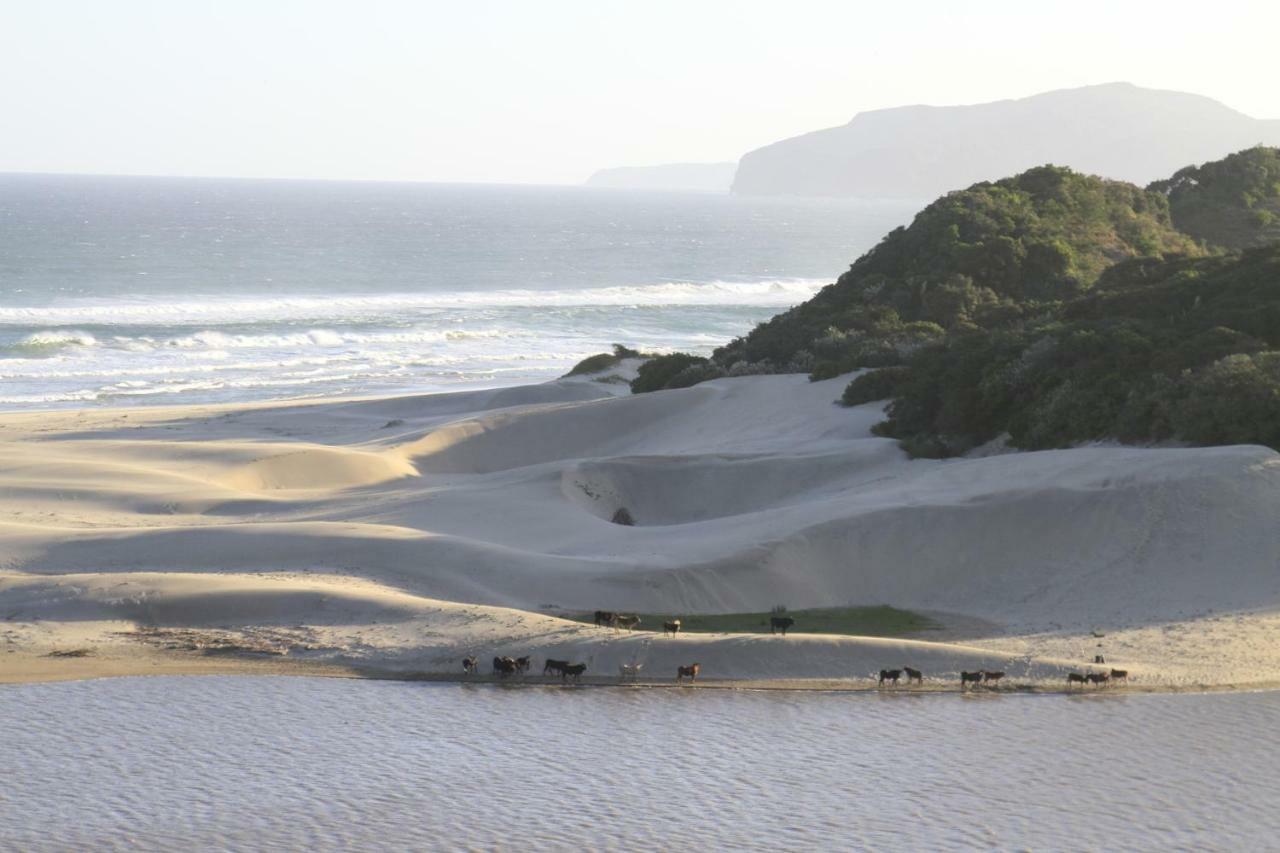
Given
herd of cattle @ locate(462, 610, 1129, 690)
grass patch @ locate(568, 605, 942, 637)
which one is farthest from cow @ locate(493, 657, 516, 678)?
grass patch @ locate(568, 605, 942, 637)

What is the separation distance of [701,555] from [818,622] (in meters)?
1.93

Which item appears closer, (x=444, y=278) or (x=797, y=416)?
(x=797, y=416)

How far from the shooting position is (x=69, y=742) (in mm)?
12398

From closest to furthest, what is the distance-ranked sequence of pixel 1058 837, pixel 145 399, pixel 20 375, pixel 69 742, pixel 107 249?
pixel 1058 837
pixel 69 742
pixel 145 399
pixel 20 375
pixel 107 249

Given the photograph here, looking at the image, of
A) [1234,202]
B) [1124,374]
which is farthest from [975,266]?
[1124,374]

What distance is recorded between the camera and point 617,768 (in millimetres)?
12016

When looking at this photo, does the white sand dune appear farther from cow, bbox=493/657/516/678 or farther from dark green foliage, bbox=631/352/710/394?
dark green foliage, bbox=631/352/710/394

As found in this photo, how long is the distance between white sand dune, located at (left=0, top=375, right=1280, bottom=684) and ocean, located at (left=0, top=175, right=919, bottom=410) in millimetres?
23757

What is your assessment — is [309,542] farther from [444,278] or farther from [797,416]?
[444,278]

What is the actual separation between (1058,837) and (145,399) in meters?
38.5

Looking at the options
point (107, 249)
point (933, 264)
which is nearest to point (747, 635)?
point (933, 264)

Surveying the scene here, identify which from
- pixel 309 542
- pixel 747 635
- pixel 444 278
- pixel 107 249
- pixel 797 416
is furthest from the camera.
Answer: pixel 107 249

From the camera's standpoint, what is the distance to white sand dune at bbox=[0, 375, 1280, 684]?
51.0 feet

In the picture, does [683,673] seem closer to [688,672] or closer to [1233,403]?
[688,672]
